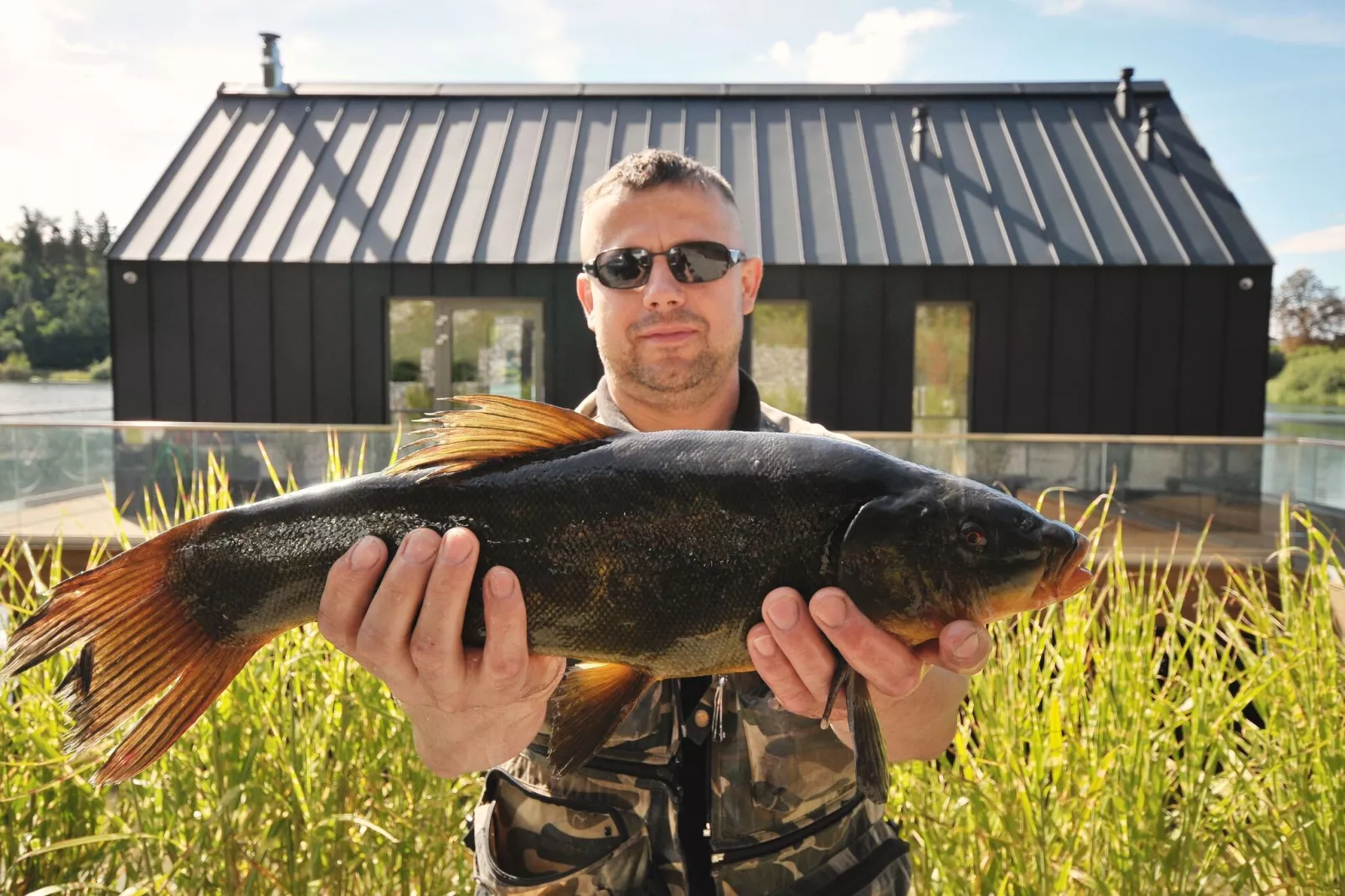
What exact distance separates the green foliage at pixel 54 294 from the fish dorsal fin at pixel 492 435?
29076 millimetres

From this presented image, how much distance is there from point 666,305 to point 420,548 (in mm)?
1318

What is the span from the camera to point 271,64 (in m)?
14.4

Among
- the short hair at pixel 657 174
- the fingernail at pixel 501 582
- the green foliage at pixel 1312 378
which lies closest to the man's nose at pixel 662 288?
the short hair at pixel 657 174

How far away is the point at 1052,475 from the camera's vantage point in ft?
23.0

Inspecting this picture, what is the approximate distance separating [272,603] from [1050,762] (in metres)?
2.68

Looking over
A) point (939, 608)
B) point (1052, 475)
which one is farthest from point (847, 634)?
point (1052, 475)

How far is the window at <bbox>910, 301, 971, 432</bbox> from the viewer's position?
39.9 ft

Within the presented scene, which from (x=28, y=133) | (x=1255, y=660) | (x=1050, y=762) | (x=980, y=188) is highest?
(x=28, y=133)

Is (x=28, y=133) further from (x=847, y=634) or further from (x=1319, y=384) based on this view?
(x=847, y=634)

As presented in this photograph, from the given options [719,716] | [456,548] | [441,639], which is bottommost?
[719,716]

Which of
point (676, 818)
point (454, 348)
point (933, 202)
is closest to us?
point (676, 818)

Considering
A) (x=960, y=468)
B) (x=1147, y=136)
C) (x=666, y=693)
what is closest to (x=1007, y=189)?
(x=1147, y=136)

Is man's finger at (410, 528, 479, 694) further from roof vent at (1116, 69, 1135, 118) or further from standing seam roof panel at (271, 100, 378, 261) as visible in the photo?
roof vent at (1116, 69, 1135, 118)

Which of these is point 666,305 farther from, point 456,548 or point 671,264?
point 456,548
